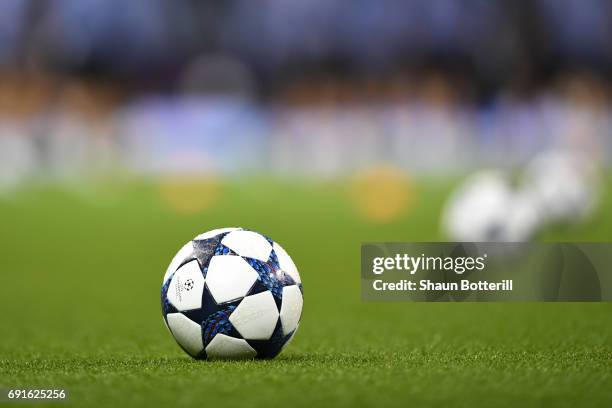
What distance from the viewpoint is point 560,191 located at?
60.1 feet

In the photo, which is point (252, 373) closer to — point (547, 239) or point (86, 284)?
point (86, 284)

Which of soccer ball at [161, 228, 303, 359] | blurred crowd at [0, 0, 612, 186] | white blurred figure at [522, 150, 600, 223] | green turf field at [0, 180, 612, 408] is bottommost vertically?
green turf field at [0, 180, 612, 408]

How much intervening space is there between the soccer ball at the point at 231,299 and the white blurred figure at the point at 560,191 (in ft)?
39.7

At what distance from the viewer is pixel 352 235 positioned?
21484 mm

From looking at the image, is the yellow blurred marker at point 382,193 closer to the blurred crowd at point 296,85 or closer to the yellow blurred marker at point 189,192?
the blurred crowd at point 296,85

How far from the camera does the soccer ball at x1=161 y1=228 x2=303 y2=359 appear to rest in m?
5.96

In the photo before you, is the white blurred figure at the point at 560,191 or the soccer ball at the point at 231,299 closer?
the soccer ball at the point at 231,299

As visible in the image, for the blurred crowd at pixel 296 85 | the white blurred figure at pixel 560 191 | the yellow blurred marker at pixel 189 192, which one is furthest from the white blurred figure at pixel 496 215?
the blurred crowd at pixel 296 85

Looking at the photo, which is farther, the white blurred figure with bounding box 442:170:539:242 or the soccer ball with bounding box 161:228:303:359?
the white blurred figure with bounding box 442:170:539:242

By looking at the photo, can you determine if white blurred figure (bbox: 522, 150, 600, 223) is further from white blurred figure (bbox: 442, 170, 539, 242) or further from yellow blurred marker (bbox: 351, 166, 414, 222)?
yellow blurred marker (bbox: 351, 166, 414, 222)

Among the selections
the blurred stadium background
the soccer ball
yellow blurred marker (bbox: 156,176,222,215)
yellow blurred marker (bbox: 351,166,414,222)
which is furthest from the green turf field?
yellow blurred marker (bbox: 156,176,222,215)

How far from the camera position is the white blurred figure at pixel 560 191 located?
59.8 ft

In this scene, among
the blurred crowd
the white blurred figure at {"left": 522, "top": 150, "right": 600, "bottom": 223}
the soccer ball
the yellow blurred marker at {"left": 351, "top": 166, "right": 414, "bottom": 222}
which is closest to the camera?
the soccer ball

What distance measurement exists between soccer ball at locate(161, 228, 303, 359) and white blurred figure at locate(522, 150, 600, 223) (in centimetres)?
1212
